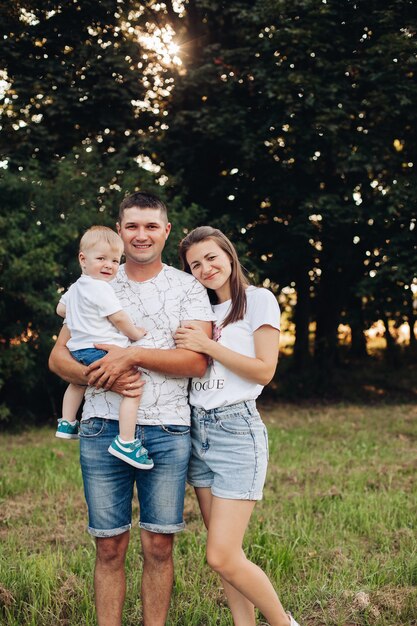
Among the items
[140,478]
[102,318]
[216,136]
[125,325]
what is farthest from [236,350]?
[216,136]

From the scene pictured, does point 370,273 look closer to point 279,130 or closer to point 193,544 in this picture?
point 279,130

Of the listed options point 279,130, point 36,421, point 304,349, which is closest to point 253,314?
point 36,421

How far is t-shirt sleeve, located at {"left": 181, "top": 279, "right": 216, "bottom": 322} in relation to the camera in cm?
322

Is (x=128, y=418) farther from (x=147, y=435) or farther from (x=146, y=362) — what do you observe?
(x=146, y=362)

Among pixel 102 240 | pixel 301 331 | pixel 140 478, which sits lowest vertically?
pixel 140 478

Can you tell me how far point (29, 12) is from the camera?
12.7m

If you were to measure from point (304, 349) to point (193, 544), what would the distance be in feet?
38.9

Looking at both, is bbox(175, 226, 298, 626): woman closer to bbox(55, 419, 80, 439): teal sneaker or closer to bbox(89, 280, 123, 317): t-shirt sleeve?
bbox(89, 280, 123, 317): t-shirt sleeve

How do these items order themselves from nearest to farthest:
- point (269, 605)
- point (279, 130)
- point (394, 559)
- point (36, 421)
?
point (269, 605) → point (394, 559) → point (36, 421) → point (279, 130)

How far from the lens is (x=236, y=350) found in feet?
10.7

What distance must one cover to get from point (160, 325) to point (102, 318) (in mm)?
277

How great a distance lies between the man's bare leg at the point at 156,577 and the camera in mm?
3205

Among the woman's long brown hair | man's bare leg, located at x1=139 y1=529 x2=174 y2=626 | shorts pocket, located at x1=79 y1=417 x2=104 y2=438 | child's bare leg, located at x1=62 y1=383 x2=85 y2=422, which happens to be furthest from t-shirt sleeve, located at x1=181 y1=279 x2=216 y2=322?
man's bare leg, located at x1=139 y1=529 x2=174 y2=626

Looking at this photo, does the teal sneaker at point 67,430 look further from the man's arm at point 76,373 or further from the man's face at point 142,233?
the man's face at point 142,233
